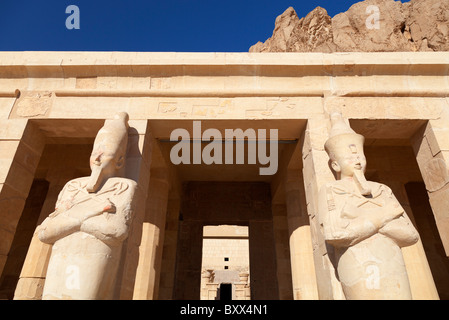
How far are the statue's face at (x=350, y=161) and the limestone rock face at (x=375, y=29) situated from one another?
732cm

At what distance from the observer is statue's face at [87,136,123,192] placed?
310 centimetres

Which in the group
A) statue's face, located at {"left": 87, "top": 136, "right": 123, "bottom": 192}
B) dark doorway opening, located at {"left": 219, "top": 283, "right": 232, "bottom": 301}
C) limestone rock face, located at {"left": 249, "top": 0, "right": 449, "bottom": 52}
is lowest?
statue's face, located at {"left": 87, "top": 136, "right": 123, "bottom": 192}

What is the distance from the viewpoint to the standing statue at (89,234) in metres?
2.54

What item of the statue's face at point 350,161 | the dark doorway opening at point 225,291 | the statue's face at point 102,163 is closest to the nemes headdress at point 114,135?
the statue's face at point 102,163

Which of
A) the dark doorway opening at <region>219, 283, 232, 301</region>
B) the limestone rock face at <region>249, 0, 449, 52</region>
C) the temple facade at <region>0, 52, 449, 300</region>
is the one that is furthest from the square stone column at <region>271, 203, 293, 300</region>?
the dark doorway opening at <region>219, 283, 232, 301</region>

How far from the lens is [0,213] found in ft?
12.3

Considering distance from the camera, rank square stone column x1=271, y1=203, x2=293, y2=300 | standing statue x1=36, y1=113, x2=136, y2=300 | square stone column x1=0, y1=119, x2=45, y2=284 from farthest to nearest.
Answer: square stone column x1=271, y1=203, x2=293, y2=300
square stone column x1=0, y1=119, x2=45, y2=284
standing statue x1=36, y1=113, x2=136, y2=300

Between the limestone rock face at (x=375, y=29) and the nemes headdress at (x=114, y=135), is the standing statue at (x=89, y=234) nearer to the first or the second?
the nemes headdress at (x=114, y=135)

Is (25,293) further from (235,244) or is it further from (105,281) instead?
(235,244)

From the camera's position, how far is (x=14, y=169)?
157 inches

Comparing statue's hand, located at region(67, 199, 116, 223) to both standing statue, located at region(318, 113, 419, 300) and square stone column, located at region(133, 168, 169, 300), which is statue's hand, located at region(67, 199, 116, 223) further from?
square stone column, located at region(133, 168, 169, 300)

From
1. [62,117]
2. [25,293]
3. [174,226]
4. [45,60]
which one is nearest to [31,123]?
[62,117]

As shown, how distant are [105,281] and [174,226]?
4.66 m

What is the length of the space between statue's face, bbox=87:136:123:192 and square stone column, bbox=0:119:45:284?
1548 millimetres
